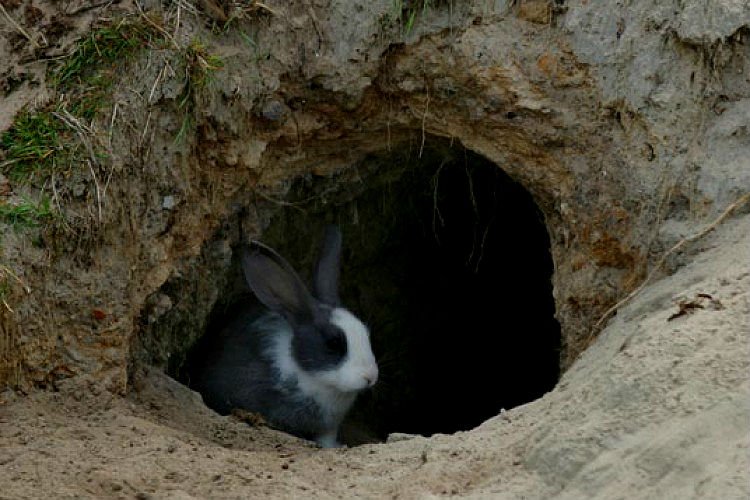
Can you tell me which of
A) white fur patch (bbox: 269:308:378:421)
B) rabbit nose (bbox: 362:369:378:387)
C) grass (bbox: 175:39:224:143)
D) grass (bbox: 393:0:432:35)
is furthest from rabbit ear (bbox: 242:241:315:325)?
grass (bbox: 393:0:432:35)

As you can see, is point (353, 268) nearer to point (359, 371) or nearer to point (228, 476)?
point (359, 371)

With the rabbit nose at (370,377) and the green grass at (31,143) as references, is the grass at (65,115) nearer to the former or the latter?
the green grass at (31,143)

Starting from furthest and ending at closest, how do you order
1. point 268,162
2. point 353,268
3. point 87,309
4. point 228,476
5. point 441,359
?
point 441,359
point 353,268
point 268,162
point 87,309
point 228,476

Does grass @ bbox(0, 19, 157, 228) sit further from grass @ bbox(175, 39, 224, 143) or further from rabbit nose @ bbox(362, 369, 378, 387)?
rabbit nose @ bbox(362, 369, 378, 387)

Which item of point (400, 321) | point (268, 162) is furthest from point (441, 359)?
point (268, 162)

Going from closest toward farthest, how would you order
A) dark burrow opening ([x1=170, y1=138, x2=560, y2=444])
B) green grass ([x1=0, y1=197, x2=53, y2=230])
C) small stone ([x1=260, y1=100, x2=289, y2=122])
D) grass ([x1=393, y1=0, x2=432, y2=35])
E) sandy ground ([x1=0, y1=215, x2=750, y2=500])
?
sandy ground ([x1=0, y1=215, x2=750, y2=500]) → green grass ([x1=0, y1=197, x2=53, y2=230]) → grass ([x1=393, y1=0, x2=432, y2=35]) → small stone ([x1=260, y1=100, x2=289, y2=122]) → dark burrow opening ([x1=170, y1=138, x2=560, y2=444])

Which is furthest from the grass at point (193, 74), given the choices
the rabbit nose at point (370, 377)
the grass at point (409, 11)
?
the rabbit nose at point (370, 377)

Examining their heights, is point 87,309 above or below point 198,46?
below
